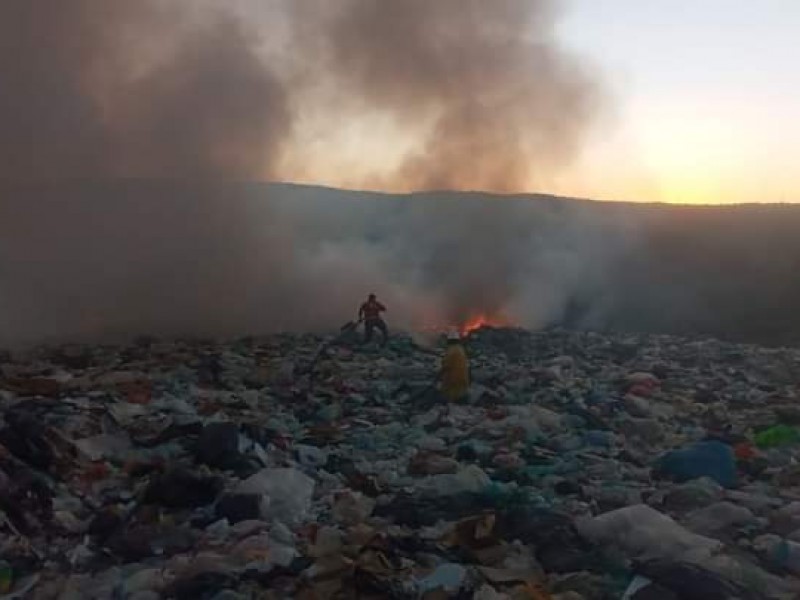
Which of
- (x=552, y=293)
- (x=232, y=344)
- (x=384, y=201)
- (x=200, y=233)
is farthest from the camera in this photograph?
(x=384, y=201)

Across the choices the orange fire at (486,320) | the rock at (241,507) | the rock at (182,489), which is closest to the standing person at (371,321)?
the orange fire at (486,320)

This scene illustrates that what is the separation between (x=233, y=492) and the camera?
4.57 m

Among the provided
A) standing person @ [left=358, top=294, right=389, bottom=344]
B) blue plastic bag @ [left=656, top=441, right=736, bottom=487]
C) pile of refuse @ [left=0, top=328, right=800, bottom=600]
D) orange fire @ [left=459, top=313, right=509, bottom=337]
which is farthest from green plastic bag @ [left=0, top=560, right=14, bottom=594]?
orange fire @ [left=459, top=313, right=509, bottom=337]

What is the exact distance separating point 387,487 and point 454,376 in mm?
2477

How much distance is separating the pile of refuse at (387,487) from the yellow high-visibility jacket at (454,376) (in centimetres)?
15

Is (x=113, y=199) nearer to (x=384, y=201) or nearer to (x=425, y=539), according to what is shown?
(x=425, y=539)

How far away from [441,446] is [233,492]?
1855 mm

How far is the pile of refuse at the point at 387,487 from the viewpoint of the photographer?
377 cm

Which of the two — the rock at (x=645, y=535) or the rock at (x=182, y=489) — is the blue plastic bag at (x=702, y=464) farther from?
Answer: the rock at (x=182, y=489)

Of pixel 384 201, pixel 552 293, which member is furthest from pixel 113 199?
pixel 384 201

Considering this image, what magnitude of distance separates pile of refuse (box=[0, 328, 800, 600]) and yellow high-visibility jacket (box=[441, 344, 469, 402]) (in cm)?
15

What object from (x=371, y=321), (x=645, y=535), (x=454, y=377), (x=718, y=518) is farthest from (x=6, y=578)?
(x=371, y=321)

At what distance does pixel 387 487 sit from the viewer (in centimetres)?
513

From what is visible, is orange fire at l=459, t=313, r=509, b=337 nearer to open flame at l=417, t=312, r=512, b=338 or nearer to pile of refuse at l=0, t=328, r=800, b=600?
open flame at l=417, t=312, r=512, b=338
